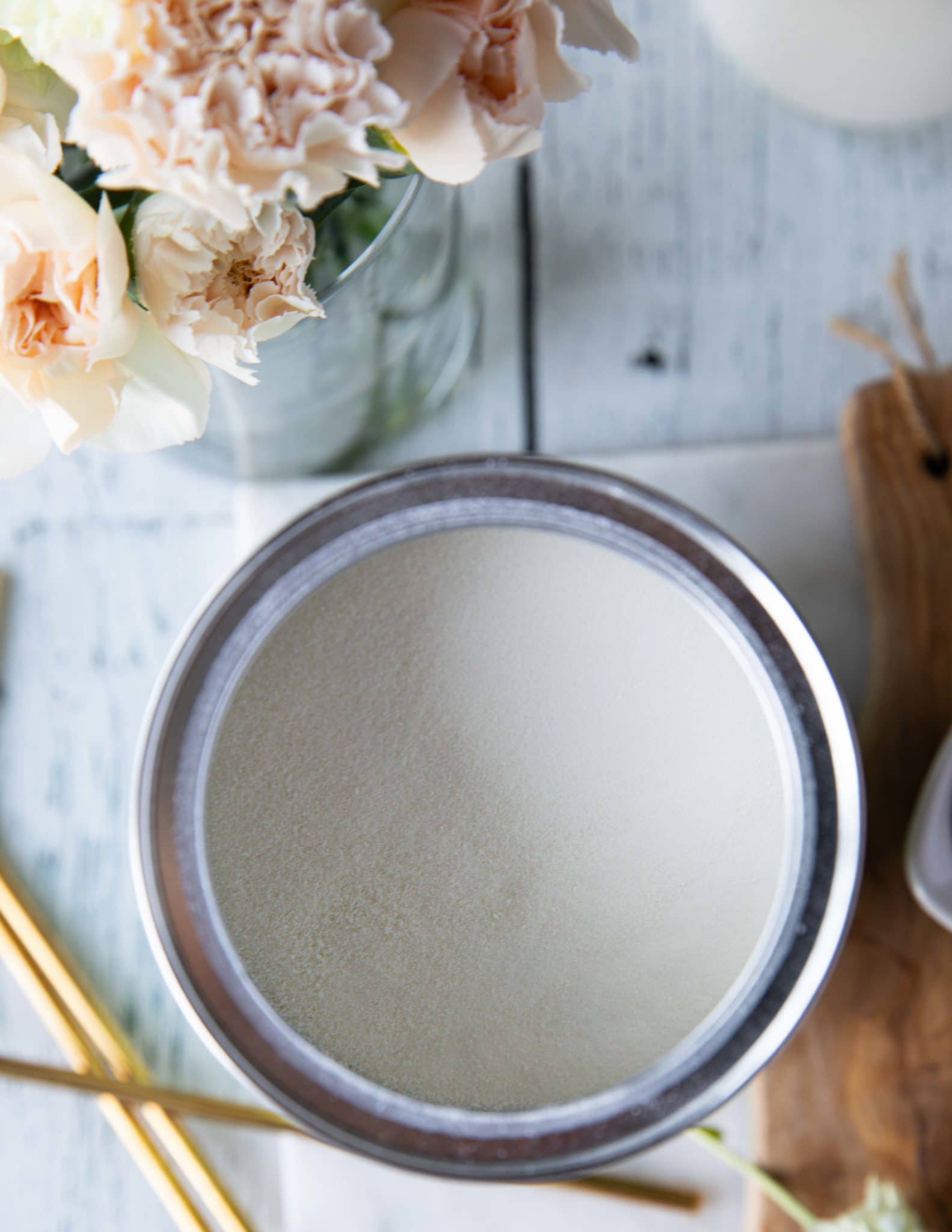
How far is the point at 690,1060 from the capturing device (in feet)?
1.15

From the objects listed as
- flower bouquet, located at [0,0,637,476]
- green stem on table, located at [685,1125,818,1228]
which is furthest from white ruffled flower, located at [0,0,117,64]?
green stem on table, located at [685,1125,818,1228]

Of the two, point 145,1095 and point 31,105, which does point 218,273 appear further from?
point 145,1095

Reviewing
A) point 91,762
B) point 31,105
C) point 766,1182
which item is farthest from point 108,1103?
point 31,105

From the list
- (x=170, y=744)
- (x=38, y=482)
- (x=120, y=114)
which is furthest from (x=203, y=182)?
(x=38, y=482)

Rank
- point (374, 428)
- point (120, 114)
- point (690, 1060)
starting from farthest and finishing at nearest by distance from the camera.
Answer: point (374, 428)
point (690, 1060)
point (120, 114)

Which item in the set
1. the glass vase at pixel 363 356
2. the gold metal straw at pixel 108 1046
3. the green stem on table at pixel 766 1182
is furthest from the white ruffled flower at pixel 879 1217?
the glass vase at pixel 363 356

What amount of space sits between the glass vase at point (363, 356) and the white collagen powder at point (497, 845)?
8 cm

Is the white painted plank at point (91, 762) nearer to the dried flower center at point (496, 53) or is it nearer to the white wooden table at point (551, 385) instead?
the white wooden table at point (551, 385)

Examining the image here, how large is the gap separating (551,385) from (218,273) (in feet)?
0.84

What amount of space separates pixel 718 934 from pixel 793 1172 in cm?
14

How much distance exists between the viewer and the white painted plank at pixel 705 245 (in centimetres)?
49

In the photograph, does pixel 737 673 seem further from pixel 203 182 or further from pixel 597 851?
pixel 203 182

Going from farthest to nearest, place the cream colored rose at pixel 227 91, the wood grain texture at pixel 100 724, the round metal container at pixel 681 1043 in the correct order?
the wood grain texture at pixel 100 724 < the round metal container at pixel 681 1043 < the cream colored rose at pixel 227 91

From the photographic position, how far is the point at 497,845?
1.17 ft
